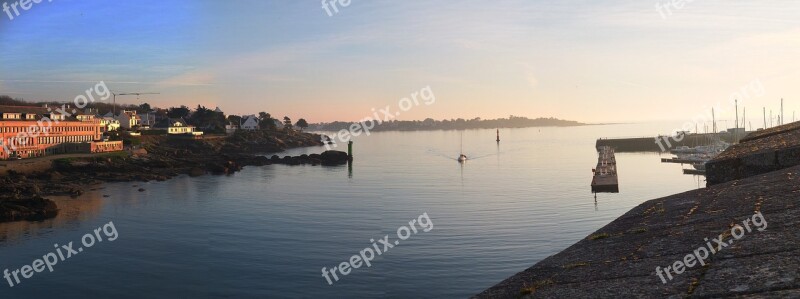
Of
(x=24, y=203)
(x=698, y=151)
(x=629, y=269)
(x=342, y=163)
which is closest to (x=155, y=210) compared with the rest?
(x=24, y=203)

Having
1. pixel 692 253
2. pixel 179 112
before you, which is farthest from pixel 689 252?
pixel 179 112

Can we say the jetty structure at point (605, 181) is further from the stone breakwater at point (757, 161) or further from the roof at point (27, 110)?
the roof at point (27, 110)

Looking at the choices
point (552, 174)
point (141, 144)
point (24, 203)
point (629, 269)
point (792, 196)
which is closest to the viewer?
point (629, 269)

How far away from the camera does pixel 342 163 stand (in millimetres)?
100250

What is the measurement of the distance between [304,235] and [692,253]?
94.5 ft

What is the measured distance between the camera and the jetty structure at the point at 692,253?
5.18 meters

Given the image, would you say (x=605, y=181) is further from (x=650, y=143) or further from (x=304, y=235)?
(x=650, y=143)

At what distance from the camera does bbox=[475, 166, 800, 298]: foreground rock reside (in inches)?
Result: 203

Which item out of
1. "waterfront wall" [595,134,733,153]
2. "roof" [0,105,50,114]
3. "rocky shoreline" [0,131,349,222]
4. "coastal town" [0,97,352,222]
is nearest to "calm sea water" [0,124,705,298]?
"rocky shoreline" [0,131,349,222]

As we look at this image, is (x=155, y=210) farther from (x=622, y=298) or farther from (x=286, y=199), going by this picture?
(x=622, y=298)

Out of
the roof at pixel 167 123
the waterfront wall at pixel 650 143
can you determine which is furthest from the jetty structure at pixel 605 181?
the roof at pixel 167 123

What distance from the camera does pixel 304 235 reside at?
Answer: 33750 millimetres

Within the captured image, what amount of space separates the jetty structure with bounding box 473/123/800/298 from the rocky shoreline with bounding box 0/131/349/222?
43.6 metres

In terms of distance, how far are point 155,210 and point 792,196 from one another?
149ft
